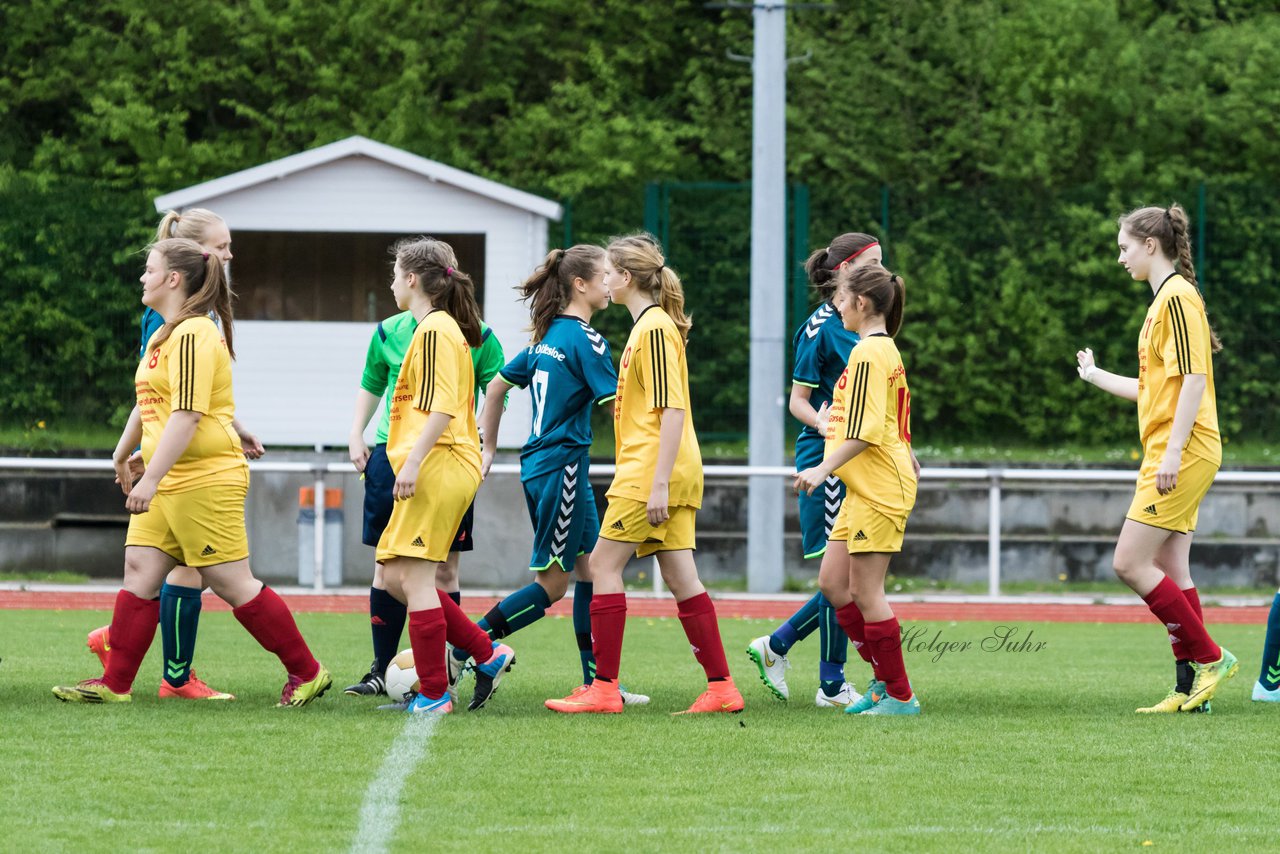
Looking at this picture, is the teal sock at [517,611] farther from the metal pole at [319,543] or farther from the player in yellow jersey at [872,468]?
the metal pole at [319,543]

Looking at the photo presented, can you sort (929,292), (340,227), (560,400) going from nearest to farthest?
1. (560,400)
2. (340,227)
3. (929,292)

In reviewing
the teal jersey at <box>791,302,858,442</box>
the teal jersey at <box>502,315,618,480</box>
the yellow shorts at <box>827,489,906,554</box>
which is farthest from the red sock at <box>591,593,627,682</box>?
the teal jersey at <box>791,302,858,442</box>

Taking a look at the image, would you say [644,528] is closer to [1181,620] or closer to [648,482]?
[648,482]

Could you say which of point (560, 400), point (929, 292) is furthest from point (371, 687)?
point (929, 292)

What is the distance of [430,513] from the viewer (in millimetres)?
6973

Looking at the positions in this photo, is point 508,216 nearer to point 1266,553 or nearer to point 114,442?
point 114,442

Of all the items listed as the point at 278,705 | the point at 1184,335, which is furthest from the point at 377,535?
the point at 1184,335

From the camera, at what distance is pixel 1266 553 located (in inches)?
636

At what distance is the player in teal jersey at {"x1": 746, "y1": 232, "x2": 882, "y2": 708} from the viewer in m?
7.73

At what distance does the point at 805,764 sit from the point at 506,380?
2.28m

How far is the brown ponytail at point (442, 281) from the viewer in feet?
23.4

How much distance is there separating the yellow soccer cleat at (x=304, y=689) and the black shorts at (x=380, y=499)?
0.64m

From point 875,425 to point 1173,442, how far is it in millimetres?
1244

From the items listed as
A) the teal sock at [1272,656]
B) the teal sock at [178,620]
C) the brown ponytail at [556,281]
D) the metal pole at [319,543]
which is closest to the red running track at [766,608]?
the metal pole at [319,543]
